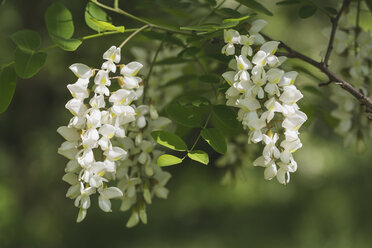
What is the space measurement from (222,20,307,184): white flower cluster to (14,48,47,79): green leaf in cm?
35

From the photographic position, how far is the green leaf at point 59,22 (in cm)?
85

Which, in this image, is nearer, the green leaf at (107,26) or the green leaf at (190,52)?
the green leaf at (107,26)

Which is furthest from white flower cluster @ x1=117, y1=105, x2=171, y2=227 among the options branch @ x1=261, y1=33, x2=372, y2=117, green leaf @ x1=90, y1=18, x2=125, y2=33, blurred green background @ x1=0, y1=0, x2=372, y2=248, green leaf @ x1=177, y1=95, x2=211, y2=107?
blurred green background @ x1=0, y1=0, x2=372, y2=248

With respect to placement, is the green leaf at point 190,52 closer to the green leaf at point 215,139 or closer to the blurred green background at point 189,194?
the green leaf at point 215,139

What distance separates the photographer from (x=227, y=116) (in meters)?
0.83

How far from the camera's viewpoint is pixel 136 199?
969 millimetres

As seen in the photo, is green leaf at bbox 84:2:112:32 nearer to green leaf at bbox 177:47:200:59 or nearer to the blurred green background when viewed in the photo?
green leaf at bbox 177:47:200:59

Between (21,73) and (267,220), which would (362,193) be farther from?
Answer: (21,73)

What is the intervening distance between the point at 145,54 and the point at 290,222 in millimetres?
2778

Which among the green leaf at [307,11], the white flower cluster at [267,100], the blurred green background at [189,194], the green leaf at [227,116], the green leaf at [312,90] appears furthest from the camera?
the blurred green background at [189,194]

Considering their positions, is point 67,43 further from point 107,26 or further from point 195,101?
point 195,101

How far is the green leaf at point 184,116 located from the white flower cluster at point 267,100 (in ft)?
0.36

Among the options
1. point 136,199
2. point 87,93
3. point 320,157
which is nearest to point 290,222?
point 320,157

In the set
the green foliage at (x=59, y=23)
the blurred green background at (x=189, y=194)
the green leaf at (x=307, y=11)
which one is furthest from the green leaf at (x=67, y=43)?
the blurred green background at (x=189, y=194)
